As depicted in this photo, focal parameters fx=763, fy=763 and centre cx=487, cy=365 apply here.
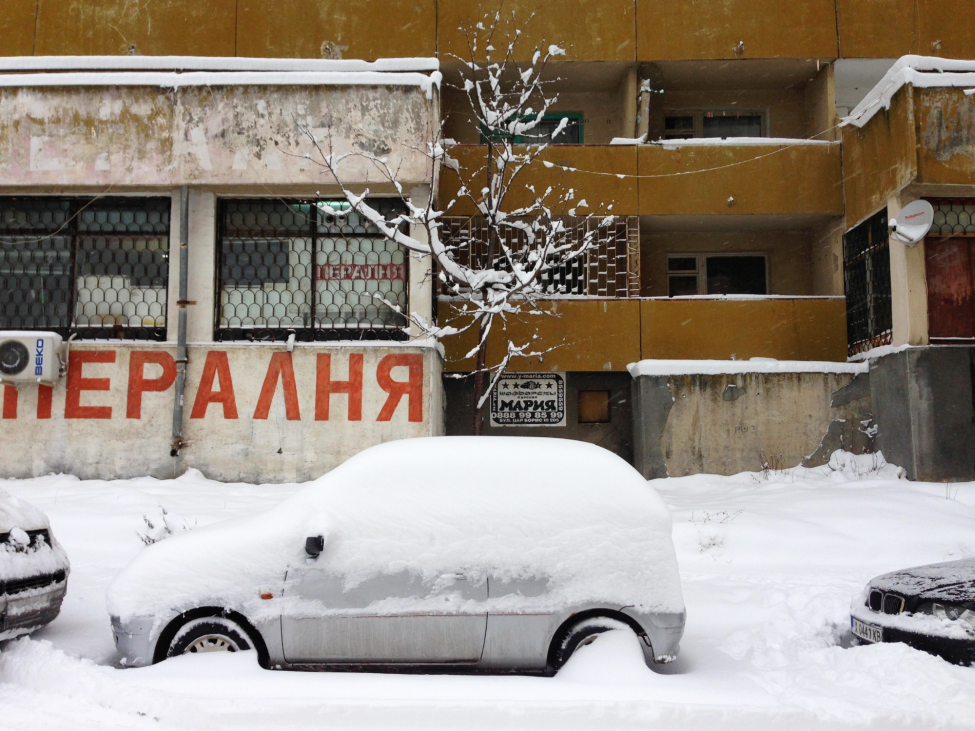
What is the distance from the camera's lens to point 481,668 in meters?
4.75

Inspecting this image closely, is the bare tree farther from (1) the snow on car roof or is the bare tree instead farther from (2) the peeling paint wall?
(1) the snow on car roof

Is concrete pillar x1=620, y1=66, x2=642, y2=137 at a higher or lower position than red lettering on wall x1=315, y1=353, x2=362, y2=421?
higher

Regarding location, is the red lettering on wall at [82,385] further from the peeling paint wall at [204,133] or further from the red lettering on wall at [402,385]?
the red lettering on wall at [402,385]

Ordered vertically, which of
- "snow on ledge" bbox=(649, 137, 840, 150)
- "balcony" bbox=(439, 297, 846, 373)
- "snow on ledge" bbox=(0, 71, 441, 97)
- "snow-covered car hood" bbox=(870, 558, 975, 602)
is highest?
"snow on ledge" bbox=(0, 71, 441, 97)

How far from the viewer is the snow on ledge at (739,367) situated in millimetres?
11570

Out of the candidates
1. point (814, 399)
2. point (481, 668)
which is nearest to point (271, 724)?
point (481, 668)

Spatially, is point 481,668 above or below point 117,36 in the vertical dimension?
below

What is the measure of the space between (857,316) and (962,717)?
9.17 meters

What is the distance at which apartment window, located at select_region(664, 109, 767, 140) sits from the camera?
14.7m

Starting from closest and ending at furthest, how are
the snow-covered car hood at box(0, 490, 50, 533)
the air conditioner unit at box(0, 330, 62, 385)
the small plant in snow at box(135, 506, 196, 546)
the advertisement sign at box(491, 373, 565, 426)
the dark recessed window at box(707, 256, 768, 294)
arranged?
1. the snow-covered car hood at box(0, 490, 50, 533)
2. the small plant in snow at box(135, 506, 196, 546)
3. the air conditioner unit at box(0, 330, 62, 385)
4. the advertisement sign at box(491, 373, 565, 426)
5. the dark recessed window at box(707, 256, 768, 294)

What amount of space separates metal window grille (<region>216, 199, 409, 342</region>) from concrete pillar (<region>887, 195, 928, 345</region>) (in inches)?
274

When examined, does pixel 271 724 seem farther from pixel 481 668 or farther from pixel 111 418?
pixel 111 418

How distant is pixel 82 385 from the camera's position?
420 inches


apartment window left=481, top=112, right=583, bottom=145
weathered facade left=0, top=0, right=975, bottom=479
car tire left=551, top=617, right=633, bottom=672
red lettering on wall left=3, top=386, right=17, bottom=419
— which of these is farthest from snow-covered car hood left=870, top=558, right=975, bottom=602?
red lettering on wall left=3, top=386, right=17, bottom=419
